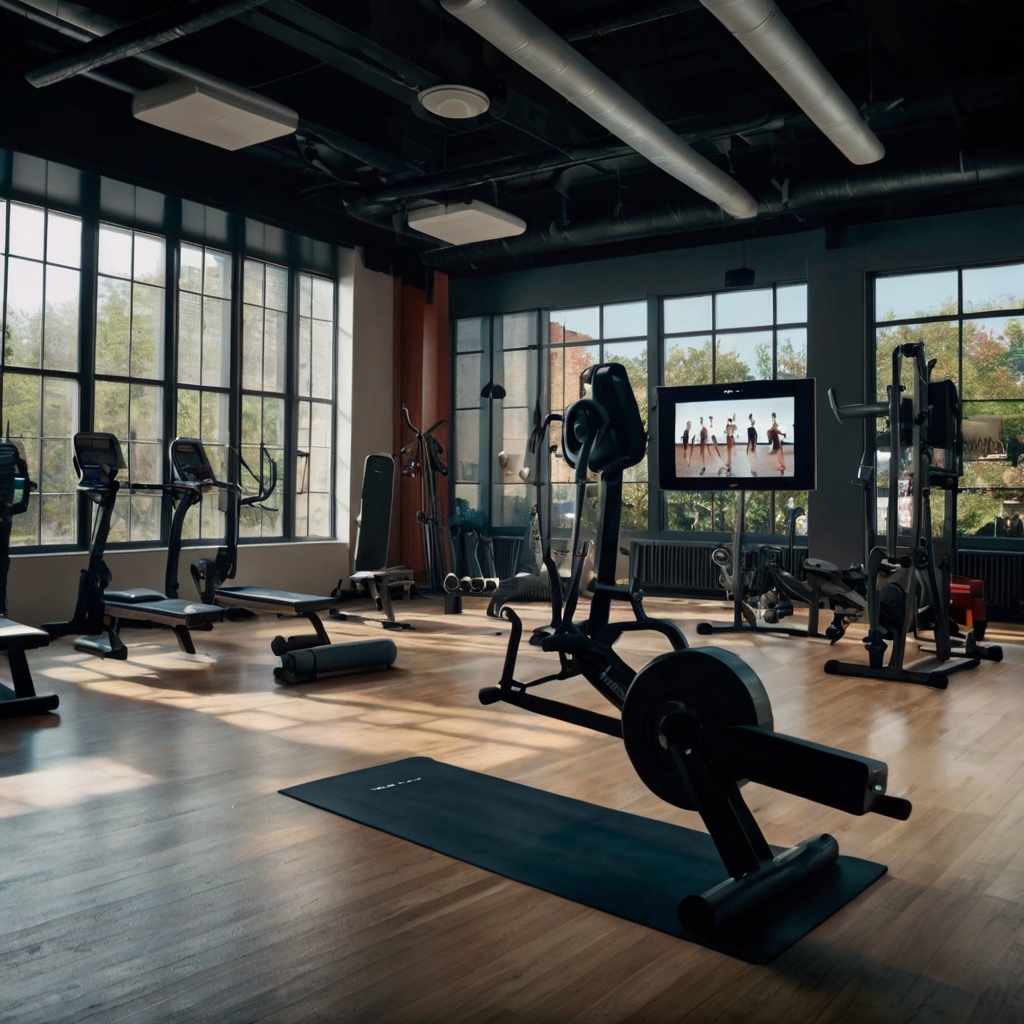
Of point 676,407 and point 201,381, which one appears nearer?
point 676,407

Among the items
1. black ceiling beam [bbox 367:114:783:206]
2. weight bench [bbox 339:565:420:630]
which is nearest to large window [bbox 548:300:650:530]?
black ceiling beam [bbox 367:114:783:206]

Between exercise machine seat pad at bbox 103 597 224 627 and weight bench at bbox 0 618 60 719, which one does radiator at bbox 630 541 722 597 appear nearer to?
exercise machine seat pad at bbox 103 597 224 627

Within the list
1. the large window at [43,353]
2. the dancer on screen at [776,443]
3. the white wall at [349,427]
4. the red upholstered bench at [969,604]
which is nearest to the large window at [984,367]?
the red upholstered bench at [969,604]

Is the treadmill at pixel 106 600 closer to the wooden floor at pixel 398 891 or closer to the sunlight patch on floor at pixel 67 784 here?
the wooden floor at pixel 398 891

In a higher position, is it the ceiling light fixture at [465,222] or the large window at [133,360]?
the ceiling light fixture at [465,222]

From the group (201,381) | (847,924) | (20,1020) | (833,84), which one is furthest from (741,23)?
(201,381)

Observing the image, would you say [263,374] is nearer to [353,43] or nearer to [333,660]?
[353,43]

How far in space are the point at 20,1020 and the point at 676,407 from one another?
6.70 meters

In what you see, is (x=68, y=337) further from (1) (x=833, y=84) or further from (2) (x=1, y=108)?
(1) (x=833, y=84)

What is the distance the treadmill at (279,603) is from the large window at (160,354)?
1.97 feet

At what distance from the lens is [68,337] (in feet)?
A: 25.6

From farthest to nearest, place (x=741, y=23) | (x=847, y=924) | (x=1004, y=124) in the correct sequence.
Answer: (x=1004, y=124), (x=741, y=23), (x=847, y=924)

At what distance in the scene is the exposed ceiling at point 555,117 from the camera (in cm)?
629

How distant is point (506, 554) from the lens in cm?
1127
